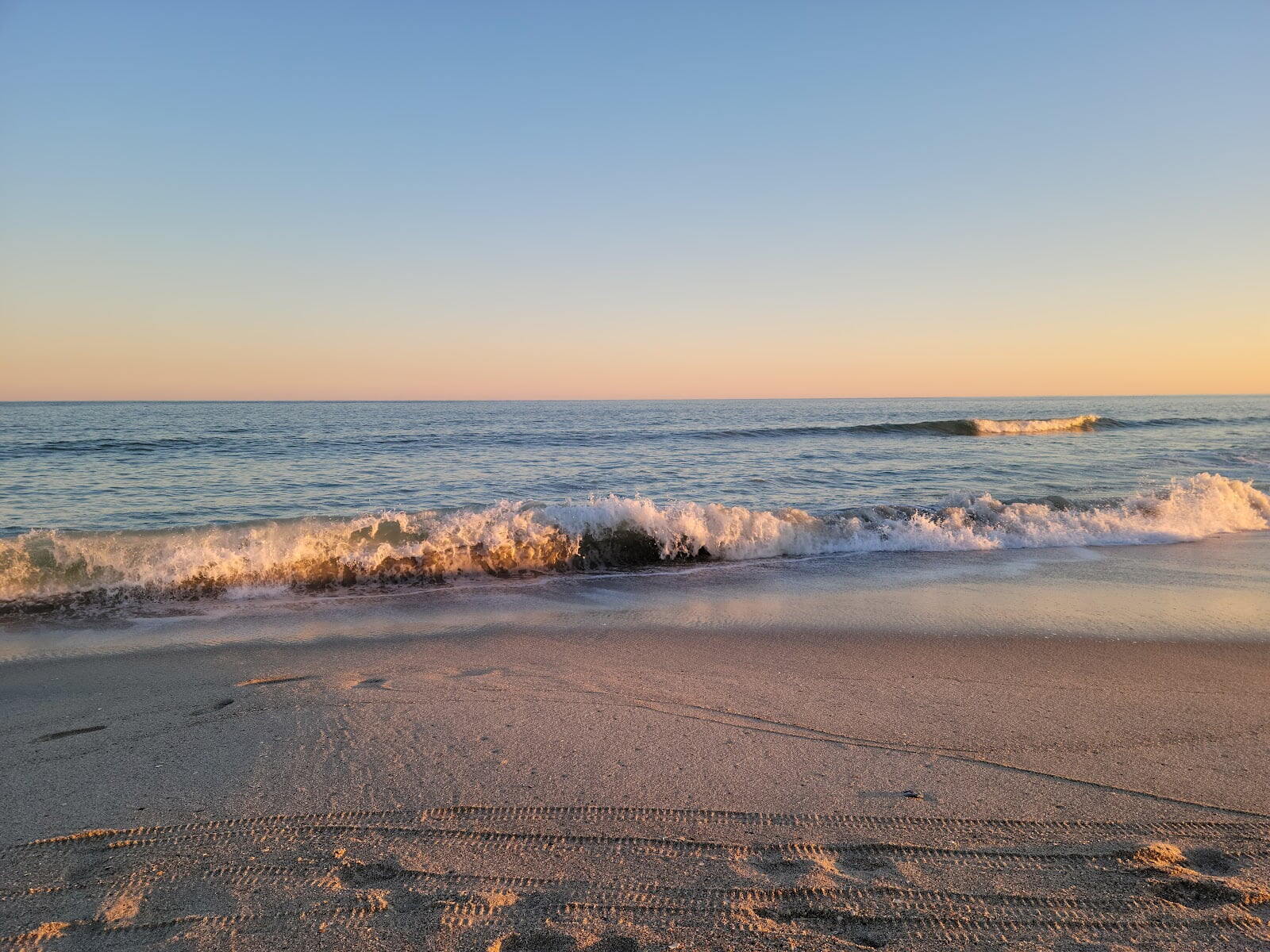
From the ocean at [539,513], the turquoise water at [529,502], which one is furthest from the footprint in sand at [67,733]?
the turquoise water at [529,502]

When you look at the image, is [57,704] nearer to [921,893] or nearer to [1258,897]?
[921,893]

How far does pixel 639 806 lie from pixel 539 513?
645 cm

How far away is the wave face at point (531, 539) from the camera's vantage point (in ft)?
23.6

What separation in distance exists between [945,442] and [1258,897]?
91.8ft

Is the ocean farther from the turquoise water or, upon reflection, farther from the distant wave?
the distant wave

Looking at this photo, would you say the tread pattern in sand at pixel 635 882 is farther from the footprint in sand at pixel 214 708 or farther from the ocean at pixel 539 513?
the ocean at pixel 539 513

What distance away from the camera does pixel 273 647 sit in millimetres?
5395

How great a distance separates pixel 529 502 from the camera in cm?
1095

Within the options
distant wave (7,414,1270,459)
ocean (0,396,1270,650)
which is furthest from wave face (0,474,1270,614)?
distant wave (7,414,1270,459)

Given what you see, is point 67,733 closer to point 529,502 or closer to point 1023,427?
point 529,502

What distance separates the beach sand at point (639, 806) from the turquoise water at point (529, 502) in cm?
297

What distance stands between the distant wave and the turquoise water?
267 mm

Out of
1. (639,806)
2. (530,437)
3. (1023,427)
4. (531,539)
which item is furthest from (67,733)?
(1023,427)

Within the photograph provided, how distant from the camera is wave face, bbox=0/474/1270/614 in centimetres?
719
